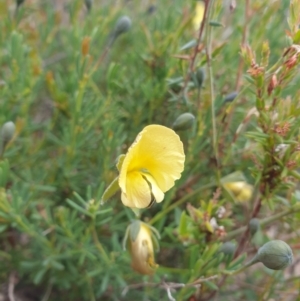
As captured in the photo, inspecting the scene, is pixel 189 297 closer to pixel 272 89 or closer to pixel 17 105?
pixel 272 89

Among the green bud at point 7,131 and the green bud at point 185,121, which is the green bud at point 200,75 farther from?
the green bud at point 7,131

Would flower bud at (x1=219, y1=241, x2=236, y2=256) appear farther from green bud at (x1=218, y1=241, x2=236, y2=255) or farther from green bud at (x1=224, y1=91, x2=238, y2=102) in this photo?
green bud at (x1=224, y1=91, x2=238, y2=102)

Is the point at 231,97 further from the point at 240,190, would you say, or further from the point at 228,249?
the point at 228,249

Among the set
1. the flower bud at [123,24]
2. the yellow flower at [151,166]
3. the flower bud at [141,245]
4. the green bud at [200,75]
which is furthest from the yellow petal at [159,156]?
the flower bud at [123,24]

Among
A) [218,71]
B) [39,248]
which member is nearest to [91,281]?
[39,248]

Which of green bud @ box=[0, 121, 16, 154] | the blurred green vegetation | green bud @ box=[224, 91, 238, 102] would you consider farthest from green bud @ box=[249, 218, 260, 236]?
green bud @ box=[0, 121, 16, 154]

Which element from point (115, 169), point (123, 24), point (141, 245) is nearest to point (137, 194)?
point (141, 245)
